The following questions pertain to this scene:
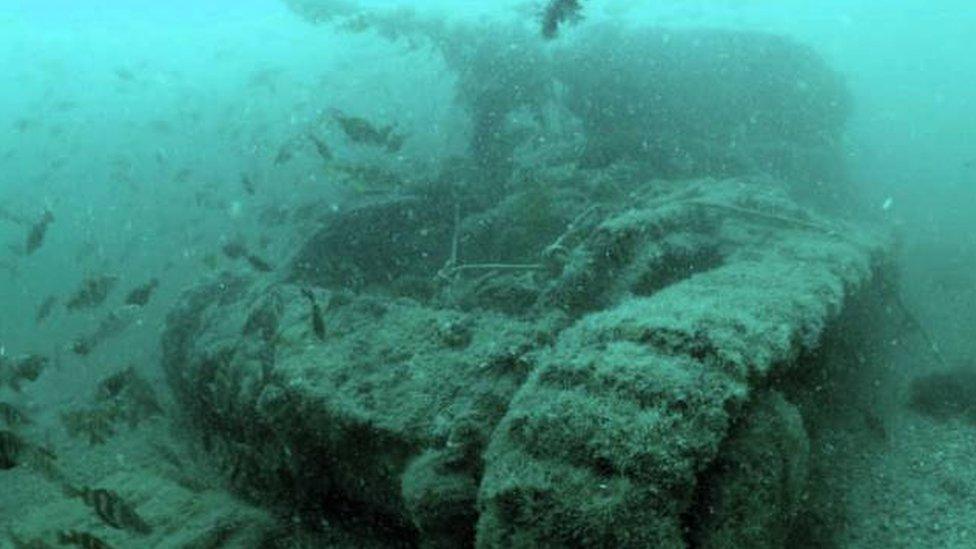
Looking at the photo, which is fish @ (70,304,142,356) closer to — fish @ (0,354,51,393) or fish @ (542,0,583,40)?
fish @ (0,354,51,393)

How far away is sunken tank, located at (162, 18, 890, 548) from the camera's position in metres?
3.17

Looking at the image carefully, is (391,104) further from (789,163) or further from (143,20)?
(143,20)

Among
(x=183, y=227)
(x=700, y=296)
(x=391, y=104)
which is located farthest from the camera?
(x=391, y=104)

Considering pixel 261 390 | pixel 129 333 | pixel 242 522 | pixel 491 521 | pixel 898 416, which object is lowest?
pixel 129 333

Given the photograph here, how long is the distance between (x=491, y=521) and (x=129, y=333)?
10.9 meters

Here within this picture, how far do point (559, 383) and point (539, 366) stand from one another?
26 cm

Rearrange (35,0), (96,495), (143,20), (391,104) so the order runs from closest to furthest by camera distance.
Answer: (96,495)
(391,104)
(143,20)
(35,0)

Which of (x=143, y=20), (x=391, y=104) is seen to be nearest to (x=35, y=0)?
(x=143, y=20)

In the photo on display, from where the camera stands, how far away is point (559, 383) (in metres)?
3.55

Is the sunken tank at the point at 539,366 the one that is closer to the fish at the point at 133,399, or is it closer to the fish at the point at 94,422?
the fish at the point at 133,399

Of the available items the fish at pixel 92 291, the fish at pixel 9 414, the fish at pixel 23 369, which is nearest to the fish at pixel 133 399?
the fish at pixel 23 369

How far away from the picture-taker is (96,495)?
4.04 m

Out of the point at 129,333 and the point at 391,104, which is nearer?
the point at 129,333

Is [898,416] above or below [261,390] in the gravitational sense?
below
